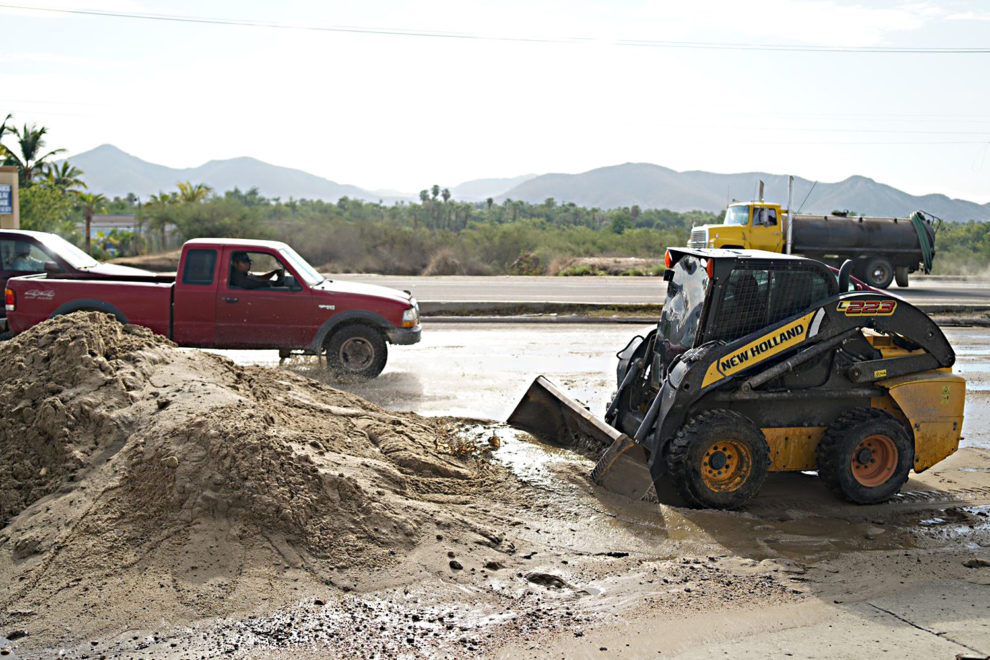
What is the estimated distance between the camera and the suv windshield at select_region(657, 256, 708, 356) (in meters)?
7.73

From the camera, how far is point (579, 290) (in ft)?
85.9

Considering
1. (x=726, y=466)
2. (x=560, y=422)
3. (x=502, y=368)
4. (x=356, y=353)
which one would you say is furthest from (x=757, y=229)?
(x=726, y=466)

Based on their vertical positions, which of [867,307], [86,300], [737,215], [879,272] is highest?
[737,215]

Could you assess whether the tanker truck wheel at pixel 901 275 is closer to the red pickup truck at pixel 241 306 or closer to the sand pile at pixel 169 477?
the red pickup truck at pixel 241 306

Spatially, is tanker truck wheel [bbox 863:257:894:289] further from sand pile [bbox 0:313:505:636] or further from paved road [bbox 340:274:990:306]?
sand pile [bbox 0:313:505:636]

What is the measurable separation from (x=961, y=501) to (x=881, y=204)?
20332 cm

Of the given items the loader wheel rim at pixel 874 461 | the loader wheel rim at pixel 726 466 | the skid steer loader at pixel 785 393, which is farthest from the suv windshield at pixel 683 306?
the loader wheel rim at pixel 874 461

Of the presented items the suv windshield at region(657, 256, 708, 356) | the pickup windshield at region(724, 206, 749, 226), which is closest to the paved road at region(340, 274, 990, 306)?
the pickup windshield at region(724, 206, 749, 226)

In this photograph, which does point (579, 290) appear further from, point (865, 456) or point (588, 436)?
point (865, 456)

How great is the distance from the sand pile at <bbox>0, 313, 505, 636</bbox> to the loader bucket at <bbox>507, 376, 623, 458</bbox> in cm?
116

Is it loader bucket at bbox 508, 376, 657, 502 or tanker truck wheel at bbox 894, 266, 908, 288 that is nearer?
loader bucket at bbox 508, 376, 657, 502

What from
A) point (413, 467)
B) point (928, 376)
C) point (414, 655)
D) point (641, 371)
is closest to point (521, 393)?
point (641, 371)

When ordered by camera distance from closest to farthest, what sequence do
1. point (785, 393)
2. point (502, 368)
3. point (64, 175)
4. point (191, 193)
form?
point (785, 393) < point (502, 368) < point (64, 175) < point (191, 193)

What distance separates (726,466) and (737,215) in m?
21.8
